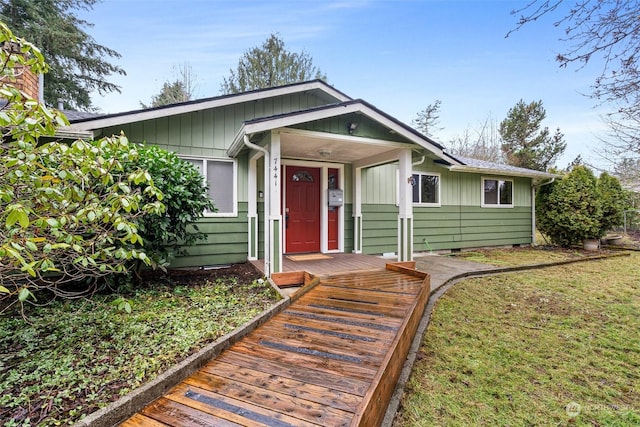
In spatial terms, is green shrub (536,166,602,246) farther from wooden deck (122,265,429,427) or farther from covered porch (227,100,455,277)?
wooden deck (122,265,429,427)

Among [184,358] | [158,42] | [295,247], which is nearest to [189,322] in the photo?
[184,358]

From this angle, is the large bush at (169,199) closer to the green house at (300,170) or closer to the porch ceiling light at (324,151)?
the green house at (300,170)

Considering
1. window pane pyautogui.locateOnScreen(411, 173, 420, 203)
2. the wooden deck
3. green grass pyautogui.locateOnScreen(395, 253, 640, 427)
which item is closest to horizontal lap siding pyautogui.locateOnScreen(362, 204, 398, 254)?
window pane pyautogui.locateOnScreen(411, 173, 420, 203)

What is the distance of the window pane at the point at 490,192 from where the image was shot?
31.7ft

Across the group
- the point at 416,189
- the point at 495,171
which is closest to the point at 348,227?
the point at 416,189

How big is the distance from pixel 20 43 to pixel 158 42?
968 centimetres

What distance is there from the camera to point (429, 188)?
8.62m

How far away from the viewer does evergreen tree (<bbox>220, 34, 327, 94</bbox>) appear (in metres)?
17.0

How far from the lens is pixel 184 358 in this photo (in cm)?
242

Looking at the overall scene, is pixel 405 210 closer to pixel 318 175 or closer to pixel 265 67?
pixel 318 175

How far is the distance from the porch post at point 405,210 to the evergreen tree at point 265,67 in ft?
45.7

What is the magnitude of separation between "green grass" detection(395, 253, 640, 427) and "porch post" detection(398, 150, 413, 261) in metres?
1.13

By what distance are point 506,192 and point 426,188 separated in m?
3.64

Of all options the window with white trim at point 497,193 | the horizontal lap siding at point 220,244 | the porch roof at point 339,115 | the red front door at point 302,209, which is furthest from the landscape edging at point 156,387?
the window with white trim at point 497,193
